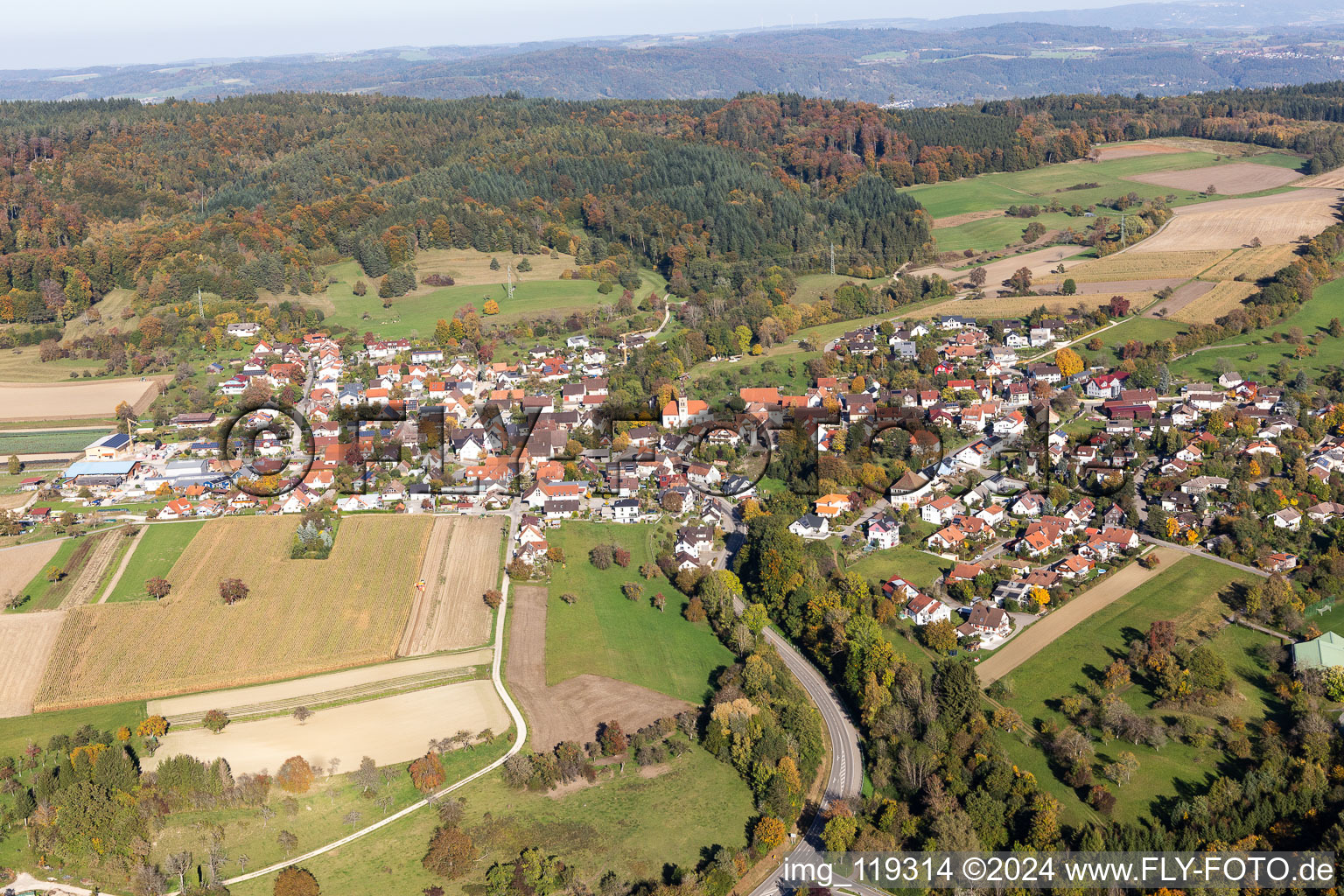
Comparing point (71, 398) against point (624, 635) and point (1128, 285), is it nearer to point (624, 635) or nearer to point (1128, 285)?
point (624, 635)

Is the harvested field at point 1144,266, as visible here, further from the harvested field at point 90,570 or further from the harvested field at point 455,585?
the harvested field at point 90,570

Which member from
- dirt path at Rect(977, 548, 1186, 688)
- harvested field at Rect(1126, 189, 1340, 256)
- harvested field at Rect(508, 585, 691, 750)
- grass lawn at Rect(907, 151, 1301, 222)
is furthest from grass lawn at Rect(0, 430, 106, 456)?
grass lawn at Rect(907, 151, 1301, 222)

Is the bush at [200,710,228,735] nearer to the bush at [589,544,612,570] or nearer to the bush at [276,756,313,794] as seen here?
the bush at [276,756,313,794]

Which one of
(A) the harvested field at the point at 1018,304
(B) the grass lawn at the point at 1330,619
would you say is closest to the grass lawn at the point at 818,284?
(A) the harvested field at the point at 1018,304

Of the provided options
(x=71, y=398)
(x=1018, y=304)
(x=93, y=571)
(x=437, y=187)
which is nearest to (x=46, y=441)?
(x=71, y=398)

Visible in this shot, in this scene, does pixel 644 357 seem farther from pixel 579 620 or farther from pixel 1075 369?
pixel 579 620

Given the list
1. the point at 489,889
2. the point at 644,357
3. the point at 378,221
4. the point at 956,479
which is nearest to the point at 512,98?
the point at 378,221
